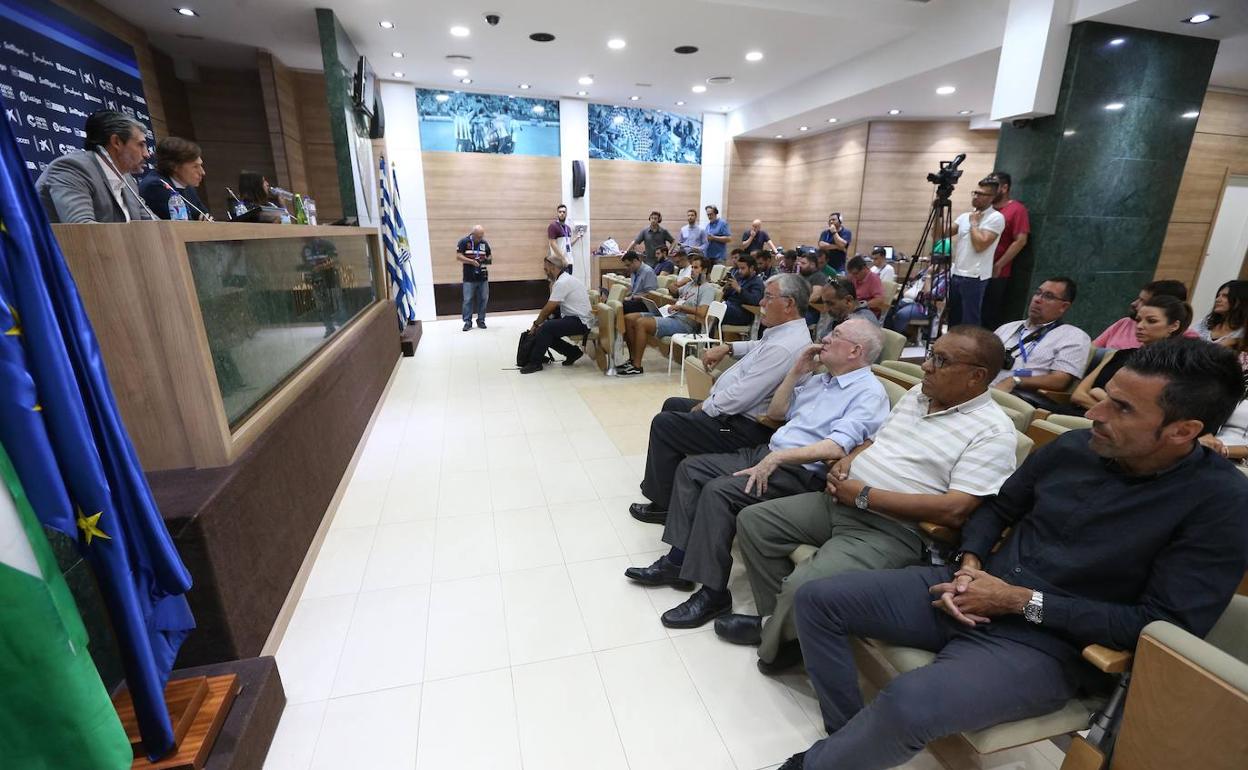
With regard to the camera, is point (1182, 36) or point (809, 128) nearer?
point (1182, 36)

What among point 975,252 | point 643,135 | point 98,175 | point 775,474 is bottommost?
point 775,474

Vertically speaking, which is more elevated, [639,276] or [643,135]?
[643,135]

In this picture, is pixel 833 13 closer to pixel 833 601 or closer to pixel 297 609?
pixel 833 601

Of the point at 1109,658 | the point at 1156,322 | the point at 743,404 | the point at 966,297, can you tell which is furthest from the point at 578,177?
the point at 1109,658

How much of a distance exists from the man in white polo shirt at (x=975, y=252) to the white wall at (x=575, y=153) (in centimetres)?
625

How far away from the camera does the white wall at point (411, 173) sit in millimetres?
8094

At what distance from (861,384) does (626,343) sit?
13.0 ft

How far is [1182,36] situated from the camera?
4.36m

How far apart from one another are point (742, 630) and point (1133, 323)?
298 cm

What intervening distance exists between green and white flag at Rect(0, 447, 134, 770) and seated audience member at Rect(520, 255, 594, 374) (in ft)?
15.2

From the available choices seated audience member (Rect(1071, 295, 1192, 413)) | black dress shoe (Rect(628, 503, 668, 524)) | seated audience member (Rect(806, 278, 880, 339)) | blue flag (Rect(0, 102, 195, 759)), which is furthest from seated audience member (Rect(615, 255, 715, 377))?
blue flag (Rect(0, 102, 195, 759))

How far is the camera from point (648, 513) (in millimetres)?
2818

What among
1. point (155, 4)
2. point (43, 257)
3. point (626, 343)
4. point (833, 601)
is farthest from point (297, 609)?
point (155, 4)

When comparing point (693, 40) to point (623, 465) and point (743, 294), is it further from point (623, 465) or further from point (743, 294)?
point (623, 465)
